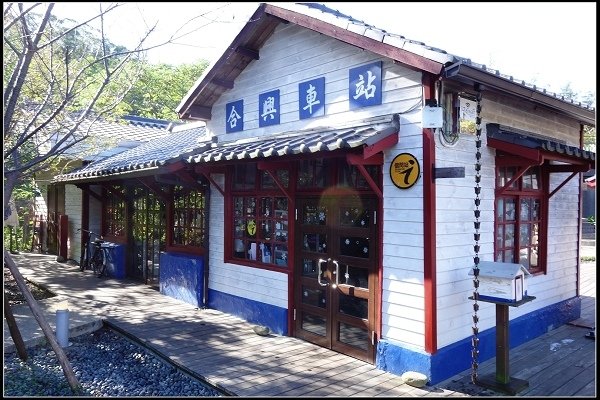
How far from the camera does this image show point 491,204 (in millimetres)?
5688

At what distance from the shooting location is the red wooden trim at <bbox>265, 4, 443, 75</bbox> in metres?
4.65

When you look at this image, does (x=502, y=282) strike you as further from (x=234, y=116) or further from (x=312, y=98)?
(x=234, y=116)

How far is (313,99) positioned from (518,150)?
8.79ft

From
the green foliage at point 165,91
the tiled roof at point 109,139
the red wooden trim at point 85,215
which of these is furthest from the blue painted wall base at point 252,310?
the green foliage at point 165,91

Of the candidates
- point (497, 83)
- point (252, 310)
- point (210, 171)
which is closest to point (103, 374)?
A: point (252, 310)

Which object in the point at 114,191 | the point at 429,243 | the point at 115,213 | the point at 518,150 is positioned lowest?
the point at 429,243

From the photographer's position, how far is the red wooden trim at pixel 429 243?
186 inches

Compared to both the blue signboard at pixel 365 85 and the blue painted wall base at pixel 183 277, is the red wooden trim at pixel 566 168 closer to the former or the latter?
the blue signboard at pixel 365 85

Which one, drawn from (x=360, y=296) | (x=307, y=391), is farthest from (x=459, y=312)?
(x=307, y=391)

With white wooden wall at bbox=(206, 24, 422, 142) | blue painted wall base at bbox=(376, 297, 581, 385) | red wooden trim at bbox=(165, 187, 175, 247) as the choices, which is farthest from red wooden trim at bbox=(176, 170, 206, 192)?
blue painted wall base at bbox=(376, 297, 581, 385)

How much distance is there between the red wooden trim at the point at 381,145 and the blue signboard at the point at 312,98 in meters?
1.35

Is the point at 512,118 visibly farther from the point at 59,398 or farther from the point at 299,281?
the point at 59,398

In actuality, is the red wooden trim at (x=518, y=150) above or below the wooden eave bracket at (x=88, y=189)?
above

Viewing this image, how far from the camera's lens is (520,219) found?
6.38 metres
